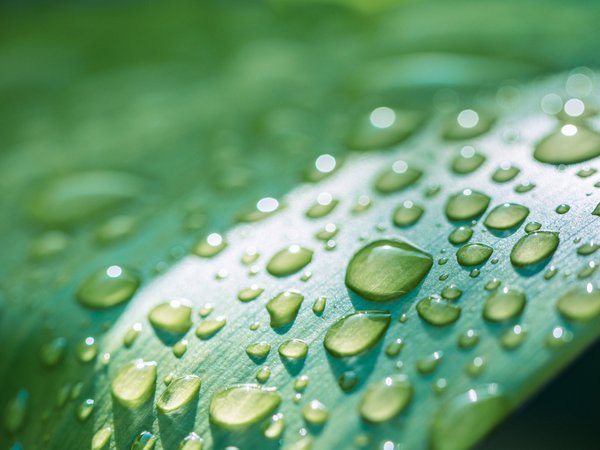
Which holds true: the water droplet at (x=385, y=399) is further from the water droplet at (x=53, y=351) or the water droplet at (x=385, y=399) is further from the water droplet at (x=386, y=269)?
the water droplet at (x=53, y=351)

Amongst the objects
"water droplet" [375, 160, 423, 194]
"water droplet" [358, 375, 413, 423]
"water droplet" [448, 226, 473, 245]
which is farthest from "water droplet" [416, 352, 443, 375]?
"water droplet" [375, 160, 423, 194]

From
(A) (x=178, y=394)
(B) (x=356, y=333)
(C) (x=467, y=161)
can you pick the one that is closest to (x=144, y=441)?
(A) (x=178, y=394)

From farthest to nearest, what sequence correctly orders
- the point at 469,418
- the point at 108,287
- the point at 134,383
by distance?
the point at 108,287 < the point at 134,383 < the point at 469,418

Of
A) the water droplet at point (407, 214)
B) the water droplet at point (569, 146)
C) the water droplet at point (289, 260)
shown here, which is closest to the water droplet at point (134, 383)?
the water droplet at point (289, 260)

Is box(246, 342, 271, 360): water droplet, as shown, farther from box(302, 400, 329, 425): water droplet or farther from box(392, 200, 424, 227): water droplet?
Answer: box(392, 200, 424, 227): water droplet

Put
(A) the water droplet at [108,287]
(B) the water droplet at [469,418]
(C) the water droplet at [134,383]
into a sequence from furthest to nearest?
(A) the water droplet at [108,287] → (C) the water droplet at [134,383] → (B) the water droplet at [469,418]

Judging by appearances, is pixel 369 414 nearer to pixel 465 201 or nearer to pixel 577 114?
pixel 465 201

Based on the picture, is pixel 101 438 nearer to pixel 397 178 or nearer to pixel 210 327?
pixel 210 327
